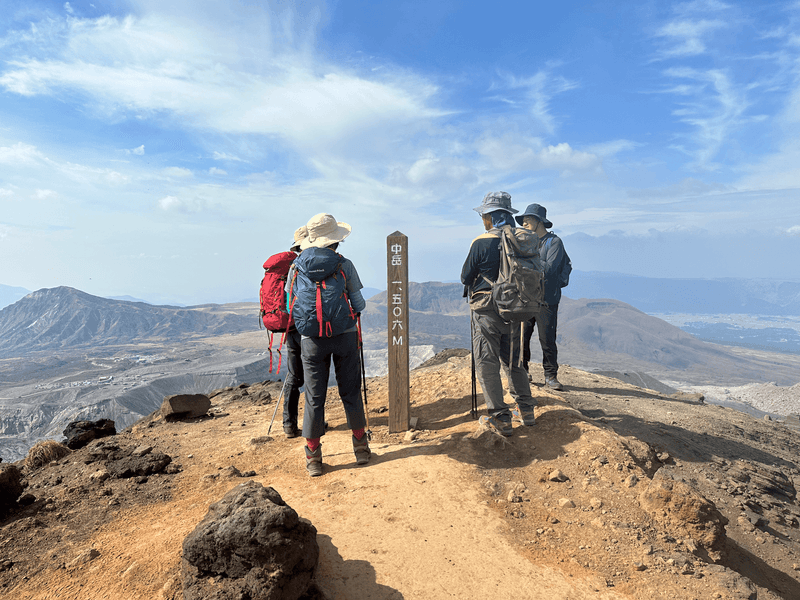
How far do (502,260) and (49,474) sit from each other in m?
6.10

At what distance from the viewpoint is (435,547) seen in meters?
3.37

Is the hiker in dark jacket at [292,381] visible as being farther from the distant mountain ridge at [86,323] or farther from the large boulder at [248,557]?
the distant mountain ridge at [86,323]

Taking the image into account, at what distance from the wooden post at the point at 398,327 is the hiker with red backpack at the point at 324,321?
1.03m

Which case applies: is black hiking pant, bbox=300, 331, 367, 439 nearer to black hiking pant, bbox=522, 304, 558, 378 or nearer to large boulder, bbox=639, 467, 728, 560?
large boulder, bbox=639, 467, 728, 560

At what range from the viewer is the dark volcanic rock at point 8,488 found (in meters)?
3.94

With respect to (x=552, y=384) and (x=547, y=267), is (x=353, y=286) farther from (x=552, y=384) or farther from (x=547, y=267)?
(x=552, y=384)

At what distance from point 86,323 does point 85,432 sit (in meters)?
137

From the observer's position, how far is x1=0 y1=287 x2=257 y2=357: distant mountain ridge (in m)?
113

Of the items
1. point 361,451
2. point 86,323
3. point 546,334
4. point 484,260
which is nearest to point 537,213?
point 546,334

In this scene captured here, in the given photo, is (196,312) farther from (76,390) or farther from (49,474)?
(49,474)

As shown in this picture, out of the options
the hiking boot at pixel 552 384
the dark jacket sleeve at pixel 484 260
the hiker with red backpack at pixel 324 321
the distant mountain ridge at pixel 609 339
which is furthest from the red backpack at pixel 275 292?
the distant mountain ridge at pixel 609 339

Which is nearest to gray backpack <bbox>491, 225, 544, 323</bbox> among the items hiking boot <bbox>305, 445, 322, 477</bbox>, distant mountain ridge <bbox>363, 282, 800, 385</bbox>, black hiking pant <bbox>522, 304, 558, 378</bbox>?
black hiking pant <bbox>522, 304, 558, 378</bbox>

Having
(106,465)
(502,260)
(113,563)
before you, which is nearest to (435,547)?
(113,563)

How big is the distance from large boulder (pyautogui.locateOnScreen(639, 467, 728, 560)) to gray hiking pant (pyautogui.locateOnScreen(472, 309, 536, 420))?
182cm
